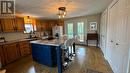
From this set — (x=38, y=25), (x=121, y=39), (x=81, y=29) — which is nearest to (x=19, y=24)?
(x=38, y=25)

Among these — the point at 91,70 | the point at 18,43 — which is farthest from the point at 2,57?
the point at 91,70

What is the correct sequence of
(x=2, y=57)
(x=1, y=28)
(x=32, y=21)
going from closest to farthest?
(x=2, y=57) → (x=1, y=28) → (x=32, y=21)

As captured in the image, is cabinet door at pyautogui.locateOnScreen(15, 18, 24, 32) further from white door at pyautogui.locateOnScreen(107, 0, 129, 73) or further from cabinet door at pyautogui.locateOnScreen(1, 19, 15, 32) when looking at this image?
white door at pyautogui.locateOnScreen(107, 0, 129, 73)

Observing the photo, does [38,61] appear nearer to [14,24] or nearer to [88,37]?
[14,24]

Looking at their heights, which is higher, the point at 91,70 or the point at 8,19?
the point at 8,19

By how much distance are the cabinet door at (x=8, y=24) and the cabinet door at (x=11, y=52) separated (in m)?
0.73

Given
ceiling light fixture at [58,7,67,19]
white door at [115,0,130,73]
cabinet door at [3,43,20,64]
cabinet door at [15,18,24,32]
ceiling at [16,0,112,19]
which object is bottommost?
cabinet door at [3,43,20,64]

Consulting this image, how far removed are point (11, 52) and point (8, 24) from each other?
1.25 metres

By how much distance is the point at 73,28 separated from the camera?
268 inches

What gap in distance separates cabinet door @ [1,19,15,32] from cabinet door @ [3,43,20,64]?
0.73 metres

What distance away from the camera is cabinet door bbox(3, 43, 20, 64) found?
318cm

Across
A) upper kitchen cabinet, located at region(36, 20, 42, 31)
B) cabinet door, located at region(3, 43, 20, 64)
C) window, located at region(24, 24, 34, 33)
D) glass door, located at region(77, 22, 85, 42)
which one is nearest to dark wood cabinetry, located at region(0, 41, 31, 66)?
cabinet door, located at region(3, 43, 20, 64)

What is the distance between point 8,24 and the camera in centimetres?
351

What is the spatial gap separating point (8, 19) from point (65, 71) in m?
3.31
